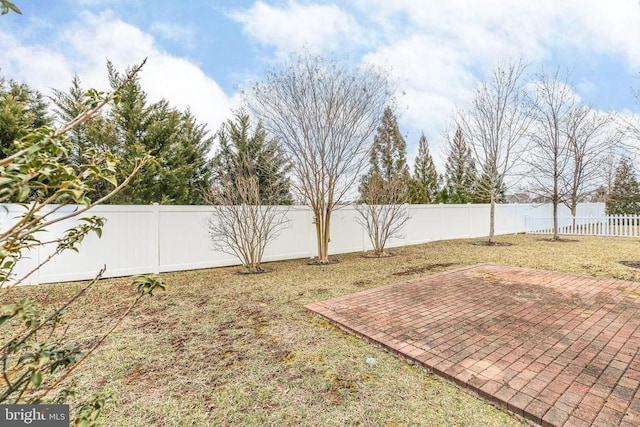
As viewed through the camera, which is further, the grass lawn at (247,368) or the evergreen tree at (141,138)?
the evergreen tree at (141,138)

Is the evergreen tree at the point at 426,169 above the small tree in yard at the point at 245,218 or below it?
above

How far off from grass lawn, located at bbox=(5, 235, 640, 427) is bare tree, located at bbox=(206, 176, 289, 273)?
161 centimetres

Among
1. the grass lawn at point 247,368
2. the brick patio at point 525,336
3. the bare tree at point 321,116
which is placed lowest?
the grass lawn at point 247,368

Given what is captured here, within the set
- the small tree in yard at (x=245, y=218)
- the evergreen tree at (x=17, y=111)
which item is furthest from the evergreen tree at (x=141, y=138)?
the small tree in yard at (x=245, y=218)

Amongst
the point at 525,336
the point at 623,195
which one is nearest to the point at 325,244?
the point at 525,336

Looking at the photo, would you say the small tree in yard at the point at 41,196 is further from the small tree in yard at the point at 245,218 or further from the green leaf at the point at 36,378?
the small tree in yard at the point at 245,218

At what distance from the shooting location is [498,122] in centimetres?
1123

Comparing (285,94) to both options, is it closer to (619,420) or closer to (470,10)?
(470,10)

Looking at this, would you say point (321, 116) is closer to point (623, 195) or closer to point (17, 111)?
point (17, 111)

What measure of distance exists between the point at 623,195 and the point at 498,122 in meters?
14.1

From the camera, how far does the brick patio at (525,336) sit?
2.24 meters

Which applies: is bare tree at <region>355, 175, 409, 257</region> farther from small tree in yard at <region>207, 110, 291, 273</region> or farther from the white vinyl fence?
small tree in yard at <region>207, 110, 291, 273</region>

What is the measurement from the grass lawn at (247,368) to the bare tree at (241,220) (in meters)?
1.61

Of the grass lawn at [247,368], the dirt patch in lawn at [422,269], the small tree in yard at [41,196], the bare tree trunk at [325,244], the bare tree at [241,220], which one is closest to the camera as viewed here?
the small tree in yard at [41,196]
